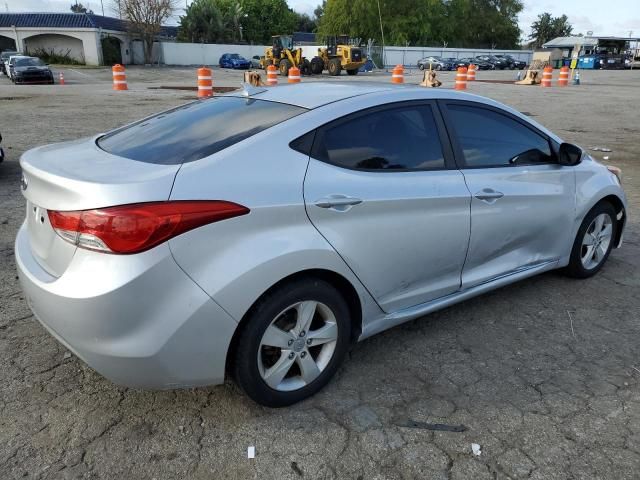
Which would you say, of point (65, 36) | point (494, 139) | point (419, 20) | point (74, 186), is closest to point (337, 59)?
point (65, 36)

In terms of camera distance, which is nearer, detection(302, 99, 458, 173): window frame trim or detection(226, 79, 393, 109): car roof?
detection(302, 99, 458, 173): window frame trim

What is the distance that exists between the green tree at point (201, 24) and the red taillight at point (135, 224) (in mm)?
65906

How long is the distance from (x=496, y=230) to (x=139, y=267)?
221cm

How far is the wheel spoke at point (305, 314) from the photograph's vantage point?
2.61 meters

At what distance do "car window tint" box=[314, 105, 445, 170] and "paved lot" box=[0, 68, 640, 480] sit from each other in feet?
3.75

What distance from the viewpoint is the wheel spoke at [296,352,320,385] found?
2.71 meters

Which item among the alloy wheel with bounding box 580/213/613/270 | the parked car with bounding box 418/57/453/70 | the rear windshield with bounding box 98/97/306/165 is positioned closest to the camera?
the rear windshield with bounding box 98/97/306/165

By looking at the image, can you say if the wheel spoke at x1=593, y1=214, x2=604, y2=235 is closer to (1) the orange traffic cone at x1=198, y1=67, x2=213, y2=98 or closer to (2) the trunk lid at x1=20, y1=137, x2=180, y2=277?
(2) the trunk lid at x1=20, y1=137, x2=180, y2=277

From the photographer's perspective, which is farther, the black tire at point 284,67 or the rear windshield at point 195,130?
the black tire at point 284,67

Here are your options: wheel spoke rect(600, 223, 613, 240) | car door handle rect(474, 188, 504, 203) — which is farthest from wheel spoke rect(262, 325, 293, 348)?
wheel spoke rect(600, 223, 613, 240)

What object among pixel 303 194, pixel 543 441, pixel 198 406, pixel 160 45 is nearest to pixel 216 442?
pixel 198 406

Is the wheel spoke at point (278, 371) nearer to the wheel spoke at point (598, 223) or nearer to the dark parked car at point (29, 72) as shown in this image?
the wheel spoke at point (598, 223)

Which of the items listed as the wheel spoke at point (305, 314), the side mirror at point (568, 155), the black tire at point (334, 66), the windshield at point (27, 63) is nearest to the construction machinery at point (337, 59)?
the black tire at point (334, 66)

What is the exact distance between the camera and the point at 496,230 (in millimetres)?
3408
